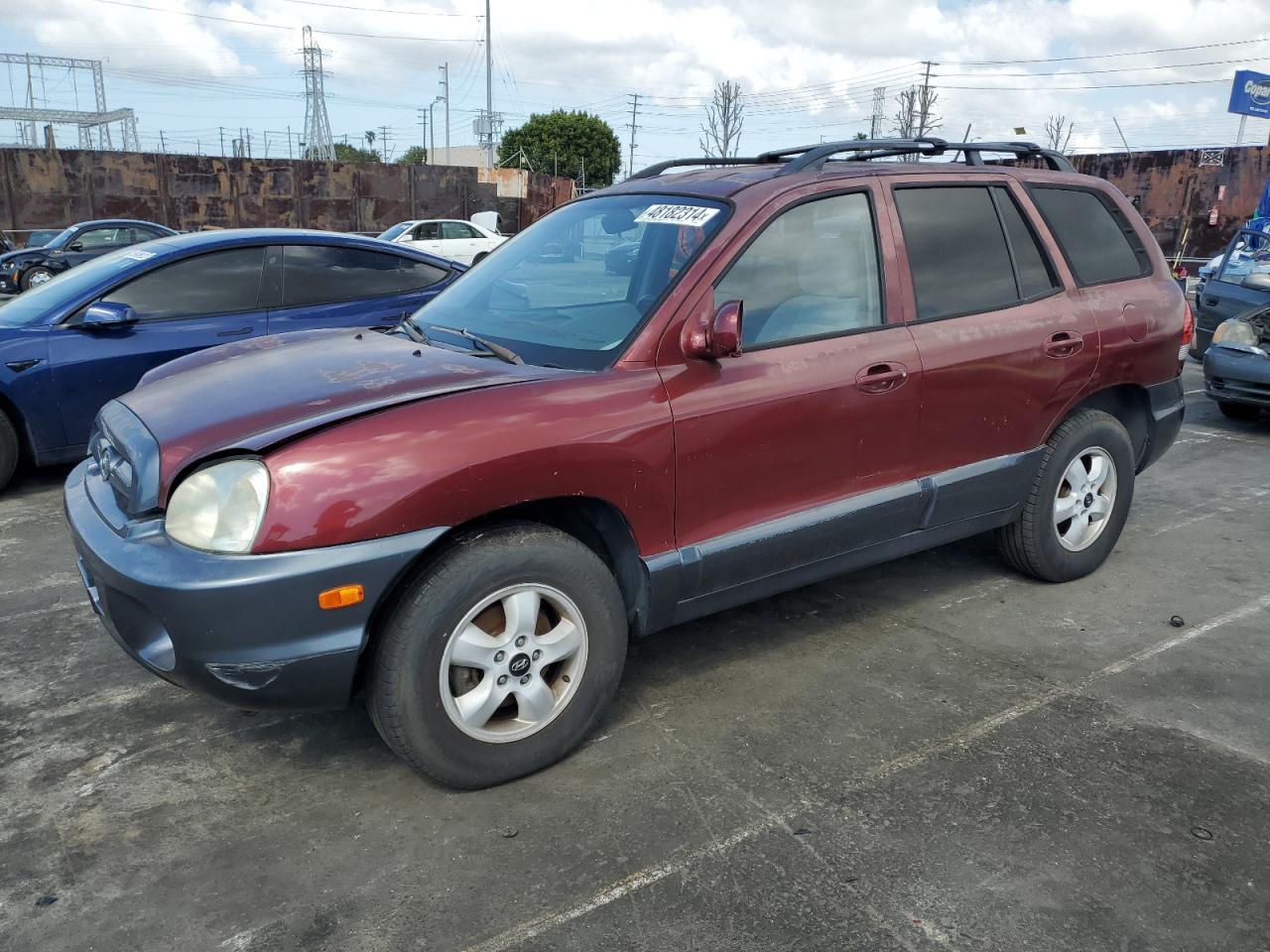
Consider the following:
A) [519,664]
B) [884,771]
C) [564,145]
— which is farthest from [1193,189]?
[564,145]

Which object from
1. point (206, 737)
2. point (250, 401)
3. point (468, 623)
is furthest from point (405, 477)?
point (206, 737)

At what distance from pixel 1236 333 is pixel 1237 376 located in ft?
1.42

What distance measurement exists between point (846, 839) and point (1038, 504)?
2.16 metres

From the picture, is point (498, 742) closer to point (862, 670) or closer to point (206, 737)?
point (206, 737)

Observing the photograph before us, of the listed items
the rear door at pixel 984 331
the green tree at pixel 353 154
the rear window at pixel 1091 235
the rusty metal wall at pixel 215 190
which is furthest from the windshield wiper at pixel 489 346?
the green tree at pixel 353 154

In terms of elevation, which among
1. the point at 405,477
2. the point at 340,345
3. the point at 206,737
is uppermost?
the point at 340,345

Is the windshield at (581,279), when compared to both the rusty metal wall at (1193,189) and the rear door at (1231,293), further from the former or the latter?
the rusty metal wall at (1193,189)

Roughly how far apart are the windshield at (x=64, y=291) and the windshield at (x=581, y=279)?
3.11m

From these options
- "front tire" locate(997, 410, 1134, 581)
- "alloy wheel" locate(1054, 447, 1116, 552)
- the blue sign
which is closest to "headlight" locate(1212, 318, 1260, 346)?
"front tire" locate(997, 410, 1134, 581)

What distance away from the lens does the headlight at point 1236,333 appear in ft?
26.0

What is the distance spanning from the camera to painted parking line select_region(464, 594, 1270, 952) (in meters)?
2.39

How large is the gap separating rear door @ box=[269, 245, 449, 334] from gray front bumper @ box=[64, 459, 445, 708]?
382 cm

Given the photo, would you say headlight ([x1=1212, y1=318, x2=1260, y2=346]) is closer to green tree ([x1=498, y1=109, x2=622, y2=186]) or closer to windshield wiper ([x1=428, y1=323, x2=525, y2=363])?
windshield wiper ([x1=428, y1=323, x2=525, y2=363])

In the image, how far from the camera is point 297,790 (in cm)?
295
